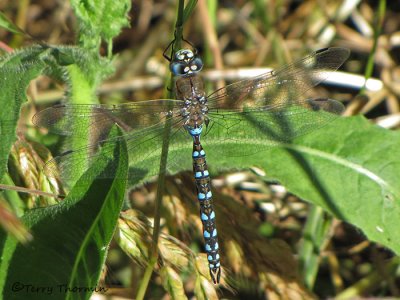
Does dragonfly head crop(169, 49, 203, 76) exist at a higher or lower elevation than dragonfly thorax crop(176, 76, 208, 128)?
higher

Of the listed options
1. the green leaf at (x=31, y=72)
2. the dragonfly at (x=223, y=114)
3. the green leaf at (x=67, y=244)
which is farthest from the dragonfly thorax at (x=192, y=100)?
the green leaf at (x=67, y=244)

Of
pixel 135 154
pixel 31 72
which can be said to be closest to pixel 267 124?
pixel 135 154

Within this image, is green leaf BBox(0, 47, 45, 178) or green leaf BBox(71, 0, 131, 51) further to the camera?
green leaf BBox(71, 0, 131, 51)

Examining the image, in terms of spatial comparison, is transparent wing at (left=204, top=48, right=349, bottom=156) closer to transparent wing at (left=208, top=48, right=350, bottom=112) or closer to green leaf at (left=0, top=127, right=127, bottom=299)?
transparent wing at (left=208, top=48, right=350, bottom=112)

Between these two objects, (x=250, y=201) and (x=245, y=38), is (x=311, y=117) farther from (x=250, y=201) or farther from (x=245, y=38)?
(x=245, y=38)

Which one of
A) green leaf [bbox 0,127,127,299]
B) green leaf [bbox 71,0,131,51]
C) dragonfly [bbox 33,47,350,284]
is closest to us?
green leaf [bbox 0,127,127,299]

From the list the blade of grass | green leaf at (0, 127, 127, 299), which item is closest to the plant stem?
the blade of grass

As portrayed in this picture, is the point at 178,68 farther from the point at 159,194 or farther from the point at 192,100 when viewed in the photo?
the point at 159,194

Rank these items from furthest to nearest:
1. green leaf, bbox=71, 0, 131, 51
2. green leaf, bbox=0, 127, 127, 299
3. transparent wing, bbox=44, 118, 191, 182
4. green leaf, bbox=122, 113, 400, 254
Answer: green leaf, bbox=122, 113, 400, 254
green leaf, bbox=71, 0, 131, 51
transparent wing, bbox=44, 118, 191, 182
green leaf, bbox=0, 127, 127, 299

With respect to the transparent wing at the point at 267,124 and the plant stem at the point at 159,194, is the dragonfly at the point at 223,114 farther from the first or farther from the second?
the plant stem at the point at 159,194
